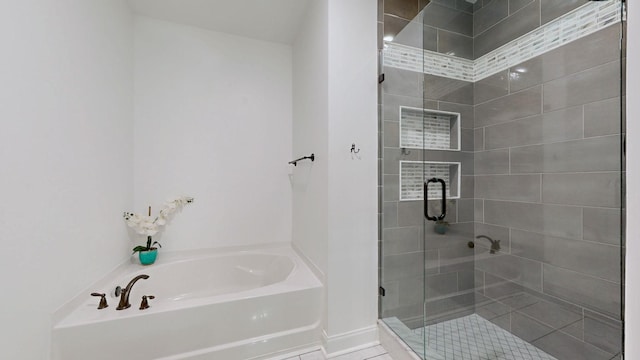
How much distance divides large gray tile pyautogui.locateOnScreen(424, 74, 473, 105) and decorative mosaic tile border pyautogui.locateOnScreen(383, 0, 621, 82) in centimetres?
4

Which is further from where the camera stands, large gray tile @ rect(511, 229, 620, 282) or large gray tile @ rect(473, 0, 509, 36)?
large gray tile @ rect(473, 0, 509, 36)

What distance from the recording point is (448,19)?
1.79m

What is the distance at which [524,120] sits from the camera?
1647 mm

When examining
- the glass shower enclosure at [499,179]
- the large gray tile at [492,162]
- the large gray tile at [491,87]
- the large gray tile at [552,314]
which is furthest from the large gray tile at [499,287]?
the large gray tile at [491,87]

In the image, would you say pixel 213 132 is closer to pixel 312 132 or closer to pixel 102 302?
pixel 312 132

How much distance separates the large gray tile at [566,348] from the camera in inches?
52.7

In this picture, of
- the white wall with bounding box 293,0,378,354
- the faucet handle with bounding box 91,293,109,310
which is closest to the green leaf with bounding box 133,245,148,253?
the faucet handle with bounding box 91,293,109,310

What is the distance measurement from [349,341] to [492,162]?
1.60 metres

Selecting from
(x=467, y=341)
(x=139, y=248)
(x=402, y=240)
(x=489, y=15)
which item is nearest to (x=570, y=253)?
(x=467, y=341)

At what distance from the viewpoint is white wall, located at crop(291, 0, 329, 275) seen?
1.62 metres

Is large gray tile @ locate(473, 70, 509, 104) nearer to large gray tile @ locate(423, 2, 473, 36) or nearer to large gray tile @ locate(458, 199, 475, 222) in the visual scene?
large gray tile @ locate(423, 2, 473, 36)

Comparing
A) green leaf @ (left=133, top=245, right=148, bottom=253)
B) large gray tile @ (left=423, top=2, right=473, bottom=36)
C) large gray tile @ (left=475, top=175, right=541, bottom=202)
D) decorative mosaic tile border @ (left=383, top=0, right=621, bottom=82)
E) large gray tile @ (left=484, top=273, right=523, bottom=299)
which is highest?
large gray tile @ (left=423, top=2, right=473, bottom=36)

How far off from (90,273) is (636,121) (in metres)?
2.20

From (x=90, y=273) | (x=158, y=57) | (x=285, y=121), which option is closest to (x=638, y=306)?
(x=90, y=273)
